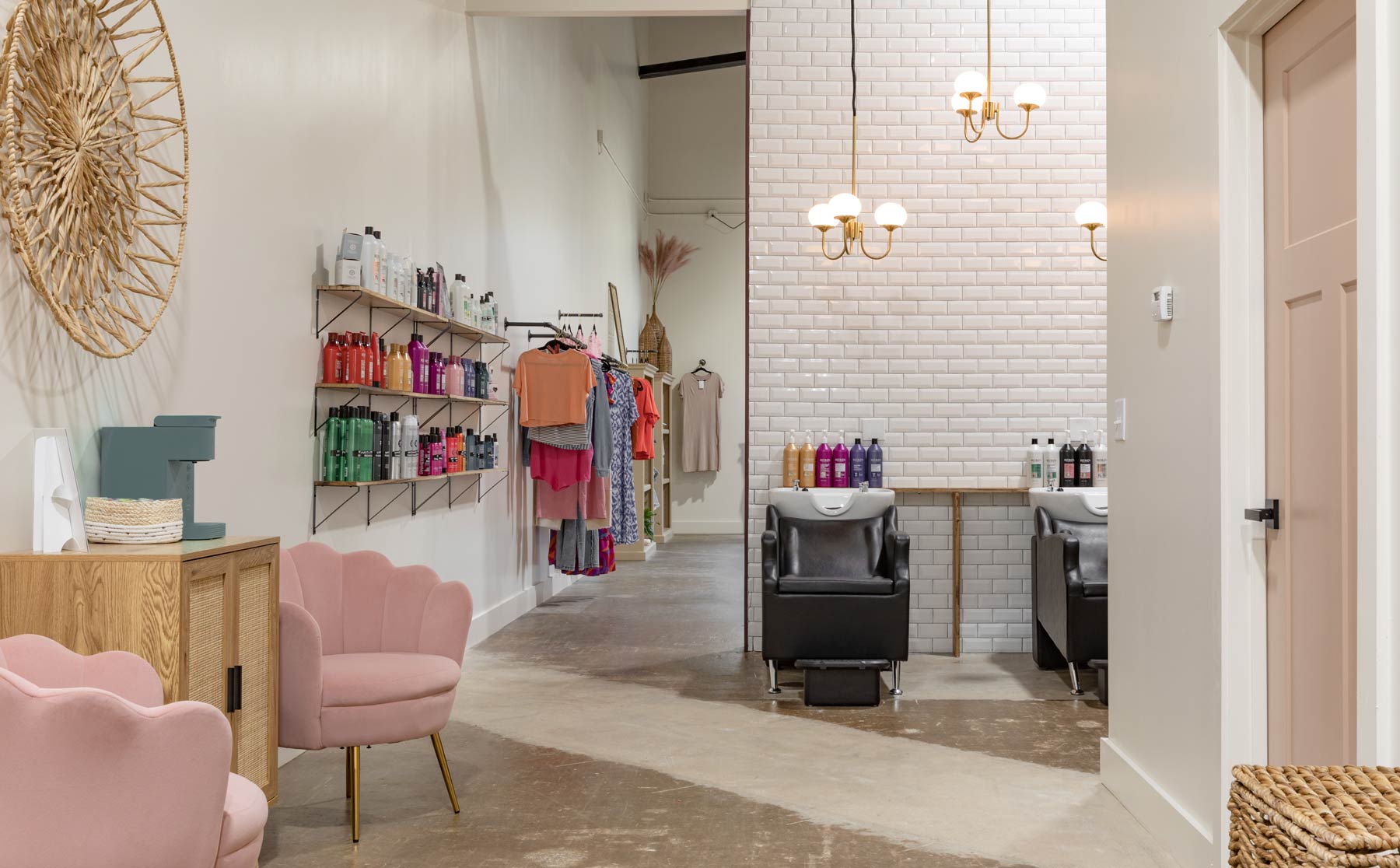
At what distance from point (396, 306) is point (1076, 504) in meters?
3.39

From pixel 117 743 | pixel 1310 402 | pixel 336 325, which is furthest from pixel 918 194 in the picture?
pixel 117 743

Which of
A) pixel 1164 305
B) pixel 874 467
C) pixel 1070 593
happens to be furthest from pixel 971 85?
pixel 1164 305

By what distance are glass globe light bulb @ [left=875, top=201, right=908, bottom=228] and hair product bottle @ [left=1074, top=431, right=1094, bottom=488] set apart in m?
1.56

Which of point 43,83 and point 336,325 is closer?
point 43,83

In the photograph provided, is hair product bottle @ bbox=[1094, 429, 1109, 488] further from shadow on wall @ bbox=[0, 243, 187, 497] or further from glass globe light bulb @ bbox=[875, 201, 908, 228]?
shadow on wall @ bbox=[0, 243, 187, 497]

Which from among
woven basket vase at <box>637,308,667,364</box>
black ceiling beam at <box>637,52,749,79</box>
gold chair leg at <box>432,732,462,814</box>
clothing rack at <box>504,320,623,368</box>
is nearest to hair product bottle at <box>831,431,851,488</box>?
clothing rack at <box>504,320,623,368</box>

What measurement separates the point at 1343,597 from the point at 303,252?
3.58 metres

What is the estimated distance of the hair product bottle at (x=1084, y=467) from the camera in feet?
19.4

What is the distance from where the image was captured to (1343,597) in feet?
7.72

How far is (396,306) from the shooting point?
4797 mm

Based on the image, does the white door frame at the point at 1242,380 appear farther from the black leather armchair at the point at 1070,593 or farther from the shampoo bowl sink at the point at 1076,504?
the shampoo bowl sink at the point at 1076,504

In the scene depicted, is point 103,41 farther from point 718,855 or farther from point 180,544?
point 718,855

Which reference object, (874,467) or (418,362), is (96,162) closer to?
(418,362)

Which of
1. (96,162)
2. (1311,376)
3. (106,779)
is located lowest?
(106,779)
